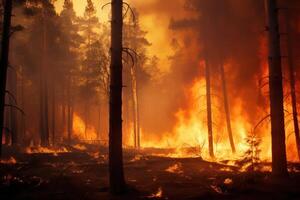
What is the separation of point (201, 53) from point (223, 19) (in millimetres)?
3606

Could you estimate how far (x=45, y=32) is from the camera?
104 feet

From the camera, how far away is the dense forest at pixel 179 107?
10.6m

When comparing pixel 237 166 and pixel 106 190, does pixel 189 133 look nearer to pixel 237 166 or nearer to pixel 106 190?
pixel 237 166

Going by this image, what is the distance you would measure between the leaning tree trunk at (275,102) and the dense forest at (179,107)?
36 mm

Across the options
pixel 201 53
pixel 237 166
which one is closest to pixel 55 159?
pixel 237 166

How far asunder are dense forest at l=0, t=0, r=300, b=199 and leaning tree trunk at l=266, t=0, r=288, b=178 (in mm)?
36

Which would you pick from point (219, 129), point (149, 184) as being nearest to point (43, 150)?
point (219, 129)

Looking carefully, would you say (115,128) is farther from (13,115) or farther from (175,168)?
(13,115)

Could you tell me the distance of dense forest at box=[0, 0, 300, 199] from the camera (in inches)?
416

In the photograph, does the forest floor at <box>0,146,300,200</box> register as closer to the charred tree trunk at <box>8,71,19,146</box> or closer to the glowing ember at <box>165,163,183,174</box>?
the glowing ember at <box>165,163,183,174</box>

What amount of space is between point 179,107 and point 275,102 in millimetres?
25310

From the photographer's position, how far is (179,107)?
121ft

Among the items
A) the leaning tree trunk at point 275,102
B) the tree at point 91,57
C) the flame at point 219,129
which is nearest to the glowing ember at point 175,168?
the leaning tree trunk at point 275,102

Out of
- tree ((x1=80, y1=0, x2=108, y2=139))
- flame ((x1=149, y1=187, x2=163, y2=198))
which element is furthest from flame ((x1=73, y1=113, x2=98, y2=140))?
flame ((x1=149, y1=187, x2=163, y2=198))
